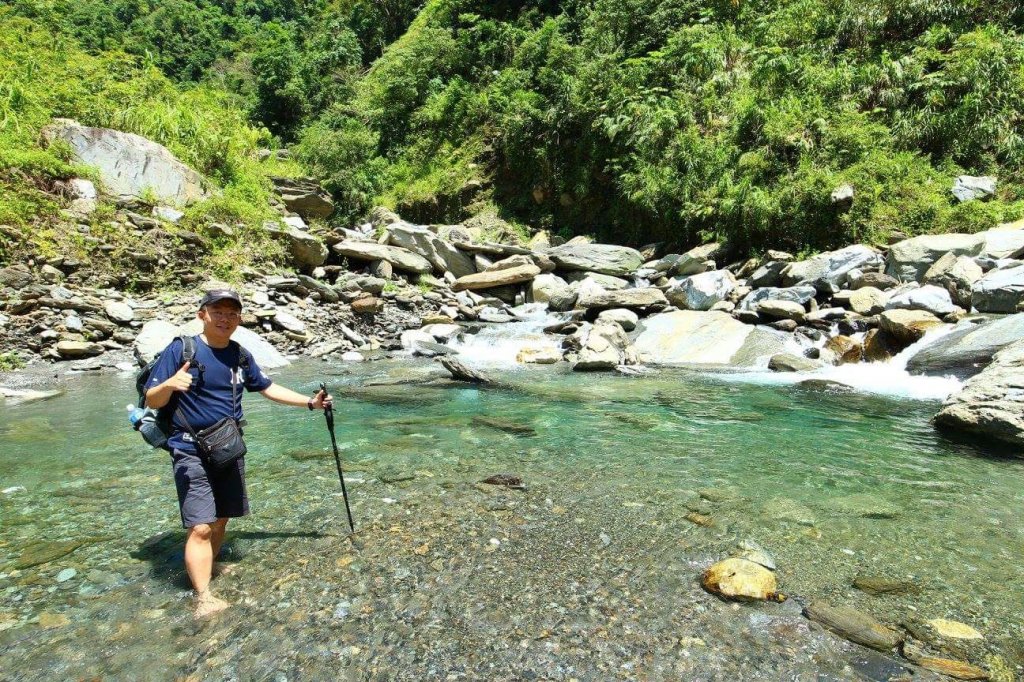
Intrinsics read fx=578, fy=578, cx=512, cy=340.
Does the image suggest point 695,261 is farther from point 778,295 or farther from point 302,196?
point 302,196

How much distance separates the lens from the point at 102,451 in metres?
6.31

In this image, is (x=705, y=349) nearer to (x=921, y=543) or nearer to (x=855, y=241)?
(x=855, y=241)

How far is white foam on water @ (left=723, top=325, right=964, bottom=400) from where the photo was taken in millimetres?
9445

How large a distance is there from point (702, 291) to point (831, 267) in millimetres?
3219

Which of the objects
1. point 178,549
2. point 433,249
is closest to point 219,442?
point 178,549

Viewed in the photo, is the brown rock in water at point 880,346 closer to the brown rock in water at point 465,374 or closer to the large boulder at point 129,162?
the brown rock in water at point 465,374

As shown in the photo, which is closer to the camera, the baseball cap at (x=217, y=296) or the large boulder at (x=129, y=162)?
the baseball cap at (x=217, y=296)

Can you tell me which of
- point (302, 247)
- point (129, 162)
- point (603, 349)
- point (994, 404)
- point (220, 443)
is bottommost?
point (603, 349)

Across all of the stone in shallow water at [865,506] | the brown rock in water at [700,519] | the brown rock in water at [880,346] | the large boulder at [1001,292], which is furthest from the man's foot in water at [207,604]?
the large boulder at [1001,292]

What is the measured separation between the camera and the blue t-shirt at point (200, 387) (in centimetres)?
339

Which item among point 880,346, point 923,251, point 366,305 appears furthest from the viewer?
point 366,305

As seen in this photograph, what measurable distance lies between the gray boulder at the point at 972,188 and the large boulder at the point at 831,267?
3588 mm

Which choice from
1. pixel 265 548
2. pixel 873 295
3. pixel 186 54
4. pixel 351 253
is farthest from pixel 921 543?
pixel 186 54

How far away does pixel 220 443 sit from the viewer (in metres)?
3.46
